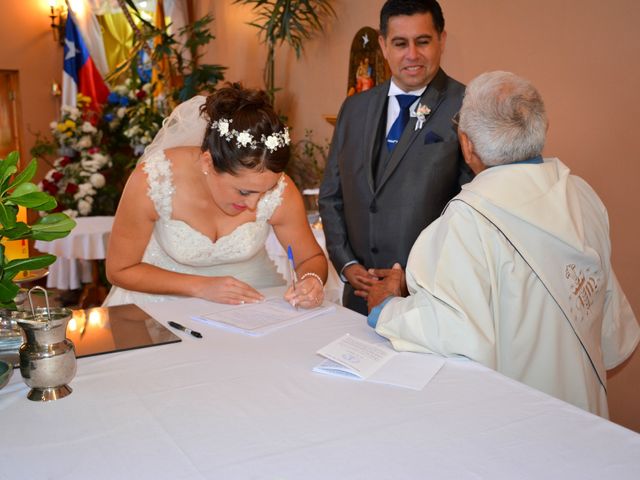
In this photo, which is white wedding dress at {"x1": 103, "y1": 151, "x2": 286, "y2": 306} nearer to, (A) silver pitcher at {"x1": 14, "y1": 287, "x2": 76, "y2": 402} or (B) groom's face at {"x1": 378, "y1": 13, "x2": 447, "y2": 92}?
(B) groom's face at {"x1": 378, "y1": 13, "x2": 447, "y2": 92}

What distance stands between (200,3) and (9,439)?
8.92m

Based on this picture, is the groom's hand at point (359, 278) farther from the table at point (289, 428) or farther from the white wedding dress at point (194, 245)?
the table at point (289, 428)

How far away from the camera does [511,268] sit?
1.96 meters

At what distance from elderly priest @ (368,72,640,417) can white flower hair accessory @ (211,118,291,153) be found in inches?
30.1

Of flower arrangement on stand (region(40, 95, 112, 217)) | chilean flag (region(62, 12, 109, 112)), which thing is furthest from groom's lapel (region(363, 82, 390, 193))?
chilean flag (region(62, 12, 109, 112))

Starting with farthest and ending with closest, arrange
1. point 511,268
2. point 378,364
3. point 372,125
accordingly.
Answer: point 372,125 < point 511,268 < point 378,364

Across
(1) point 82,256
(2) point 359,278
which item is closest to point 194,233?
(2) point 359,278

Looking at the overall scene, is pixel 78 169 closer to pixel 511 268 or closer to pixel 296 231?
pixel 296 231

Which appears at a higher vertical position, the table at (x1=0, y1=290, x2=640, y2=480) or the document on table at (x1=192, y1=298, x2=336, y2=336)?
the table at (x1=0, y1=290, x2=640, y2=480)

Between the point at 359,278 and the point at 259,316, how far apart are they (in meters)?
0.90

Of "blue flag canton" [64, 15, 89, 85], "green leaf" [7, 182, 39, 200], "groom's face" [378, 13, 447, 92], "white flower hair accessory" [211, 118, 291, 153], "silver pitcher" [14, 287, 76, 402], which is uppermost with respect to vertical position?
"blue flag canton" [64, 15, 89, 85]

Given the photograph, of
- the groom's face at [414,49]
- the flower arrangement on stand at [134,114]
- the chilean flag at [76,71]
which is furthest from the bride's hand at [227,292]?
the chilean flag at [76,71]

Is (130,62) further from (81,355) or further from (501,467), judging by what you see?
(501,467)

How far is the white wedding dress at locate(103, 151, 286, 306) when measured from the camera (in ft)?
9.65
